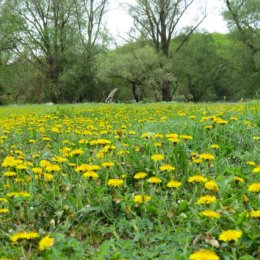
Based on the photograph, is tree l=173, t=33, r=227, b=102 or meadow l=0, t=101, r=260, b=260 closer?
meadow l=0, t=101, r=260, b=260

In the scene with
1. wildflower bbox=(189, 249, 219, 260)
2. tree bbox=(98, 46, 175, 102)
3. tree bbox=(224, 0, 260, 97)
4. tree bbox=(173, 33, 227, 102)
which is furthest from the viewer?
tree bbox=(173, 33, 227, 102)

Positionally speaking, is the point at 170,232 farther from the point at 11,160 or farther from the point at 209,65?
the point at 209,65

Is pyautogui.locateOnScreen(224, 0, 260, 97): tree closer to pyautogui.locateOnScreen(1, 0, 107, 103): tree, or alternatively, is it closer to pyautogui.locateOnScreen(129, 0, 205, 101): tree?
pyautogui.locateOnScreen(129, 0, 205, 101): tree

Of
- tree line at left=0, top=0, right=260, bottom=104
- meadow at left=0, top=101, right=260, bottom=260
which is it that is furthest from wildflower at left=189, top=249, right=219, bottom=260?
tree line at left=0, top=0, right=260, bottom=104

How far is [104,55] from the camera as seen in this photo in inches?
1307

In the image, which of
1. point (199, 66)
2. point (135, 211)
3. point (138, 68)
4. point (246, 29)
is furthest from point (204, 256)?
point (199, 66)

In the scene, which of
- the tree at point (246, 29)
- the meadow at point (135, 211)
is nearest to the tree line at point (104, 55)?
the tree at point (246, 29)

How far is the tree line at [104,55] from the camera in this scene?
3133cm

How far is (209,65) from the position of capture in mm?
41500

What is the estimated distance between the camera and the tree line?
3133cm

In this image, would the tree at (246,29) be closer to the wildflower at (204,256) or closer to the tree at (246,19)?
the tree at (246,19)

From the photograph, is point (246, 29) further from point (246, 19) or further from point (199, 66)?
point (199, 66)

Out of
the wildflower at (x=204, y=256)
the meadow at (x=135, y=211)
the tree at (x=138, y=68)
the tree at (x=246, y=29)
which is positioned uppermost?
the tree at (x=246, y=29)

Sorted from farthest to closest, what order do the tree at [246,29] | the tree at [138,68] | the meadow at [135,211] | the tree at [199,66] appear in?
the tree at [199,66] < the tree at [246,29] < the tree at [138,68] < the meadow at [135,211]
